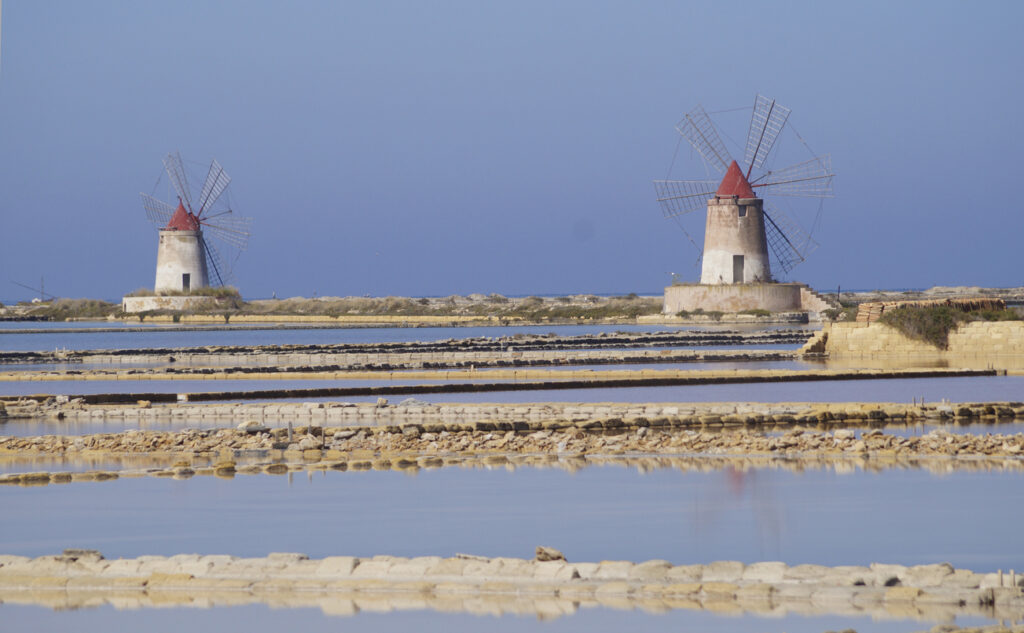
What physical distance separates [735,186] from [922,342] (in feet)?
50.3

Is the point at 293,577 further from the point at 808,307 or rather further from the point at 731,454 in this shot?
the point at 808,307

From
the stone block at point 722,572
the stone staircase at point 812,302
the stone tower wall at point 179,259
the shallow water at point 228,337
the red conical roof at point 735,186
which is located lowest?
the shallow water at point 228,337

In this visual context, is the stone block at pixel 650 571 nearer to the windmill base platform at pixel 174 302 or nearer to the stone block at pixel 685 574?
the stone block at pixel 685 574

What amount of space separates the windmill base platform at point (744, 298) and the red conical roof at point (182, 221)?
58.3 ft

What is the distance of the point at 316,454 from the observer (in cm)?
934

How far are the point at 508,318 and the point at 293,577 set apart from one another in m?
39.5

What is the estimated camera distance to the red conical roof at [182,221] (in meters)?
46.0

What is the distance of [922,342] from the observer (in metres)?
21.0

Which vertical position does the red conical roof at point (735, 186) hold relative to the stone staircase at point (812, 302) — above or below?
above

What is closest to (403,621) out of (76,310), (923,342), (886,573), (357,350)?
(886,573)

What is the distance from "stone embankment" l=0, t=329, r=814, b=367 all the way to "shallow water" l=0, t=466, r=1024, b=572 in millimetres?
13391

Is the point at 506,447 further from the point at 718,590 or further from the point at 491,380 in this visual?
the point at 491,380

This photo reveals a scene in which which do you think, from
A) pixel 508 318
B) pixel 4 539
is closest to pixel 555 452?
pixel 4 539

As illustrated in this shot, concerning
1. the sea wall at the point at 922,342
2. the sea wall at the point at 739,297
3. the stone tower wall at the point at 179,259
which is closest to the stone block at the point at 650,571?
the sea wall at the point at 922,342
